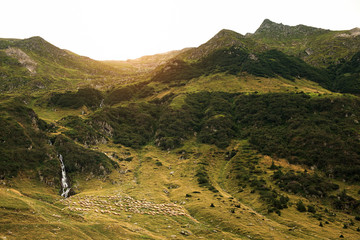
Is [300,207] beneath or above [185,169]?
above

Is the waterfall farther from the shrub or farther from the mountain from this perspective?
the shrub

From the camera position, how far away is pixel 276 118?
418ft

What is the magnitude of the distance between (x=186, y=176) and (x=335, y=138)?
70732 mm

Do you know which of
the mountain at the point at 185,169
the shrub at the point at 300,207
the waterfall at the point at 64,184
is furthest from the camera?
the waterfall at the point at 64,184

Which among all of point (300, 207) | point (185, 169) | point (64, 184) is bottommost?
point (64, 184)

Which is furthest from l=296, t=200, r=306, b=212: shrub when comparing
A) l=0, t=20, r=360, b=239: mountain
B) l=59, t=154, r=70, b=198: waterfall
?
l=59, t=154, r=70, b=198: waterfall

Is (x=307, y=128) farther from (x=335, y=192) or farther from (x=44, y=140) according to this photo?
(x=44, y=140)

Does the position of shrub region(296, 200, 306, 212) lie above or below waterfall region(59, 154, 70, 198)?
above

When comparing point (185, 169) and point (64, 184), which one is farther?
point (185, 169)

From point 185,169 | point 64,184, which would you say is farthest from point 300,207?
point 64,184

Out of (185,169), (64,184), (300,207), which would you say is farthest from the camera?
(185,169)

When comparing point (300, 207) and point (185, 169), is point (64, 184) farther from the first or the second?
point (300, 207)

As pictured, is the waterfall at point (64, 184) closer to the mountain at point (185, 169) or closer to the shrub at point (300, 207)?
the mountain at point (185, 169)

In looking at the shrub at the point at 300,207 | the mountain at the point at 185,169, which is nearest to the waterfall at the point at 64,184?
the mountain at the point at 185,169
